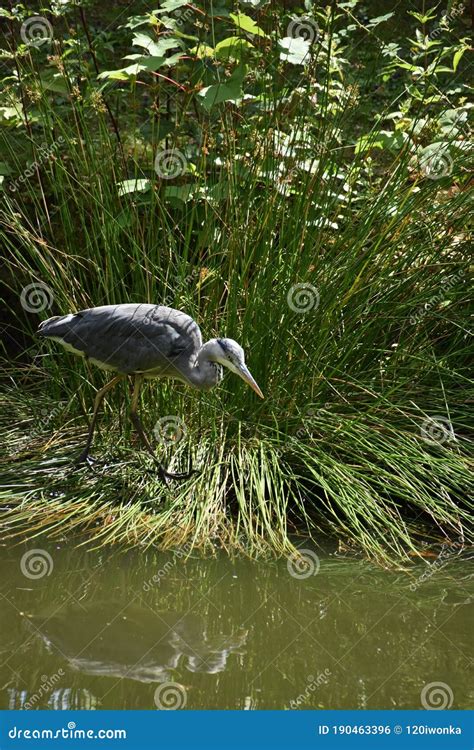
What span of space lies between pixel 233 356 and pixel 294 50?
4.51 feet

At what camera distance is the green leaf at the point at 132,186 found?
4.19 m

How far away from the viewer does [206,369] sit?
3.91 metres

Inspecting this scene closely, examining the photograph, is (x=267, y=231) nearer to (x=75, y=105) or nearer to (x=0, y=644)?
(x=75, y=105)

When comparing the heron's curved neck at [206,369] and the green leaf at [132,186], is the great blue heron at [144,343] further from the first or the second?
the green leaf at [132,186]

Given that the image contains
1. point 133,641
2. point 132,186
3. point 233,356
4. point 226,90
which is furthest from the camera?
point 132,186

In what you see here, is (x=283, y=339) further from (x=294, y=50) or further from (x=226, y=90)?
(x=294, y=50)

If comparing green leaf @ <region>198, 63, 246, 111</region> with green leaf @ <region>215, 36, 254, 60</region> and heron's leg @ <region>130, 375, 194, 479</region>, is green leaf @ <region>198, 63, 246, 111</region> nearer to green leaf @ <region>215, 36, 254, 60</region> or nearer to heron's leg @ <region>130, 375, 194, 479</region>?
green leaf @ <region>215, 36, 254, 60</region>

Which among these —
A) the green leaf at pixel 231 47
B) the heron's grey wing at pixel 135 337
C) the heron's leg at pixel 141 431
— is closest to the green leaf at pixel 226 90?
the green leaf at pixel 231 47

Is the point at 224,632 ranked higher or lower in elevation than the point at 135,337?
lower

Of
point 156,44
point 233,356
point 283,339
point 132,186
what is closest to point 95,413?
point 233,356

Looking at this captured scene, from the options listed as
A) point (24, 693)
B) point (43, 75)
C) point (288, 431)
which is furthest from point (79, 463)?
point (43, 75)

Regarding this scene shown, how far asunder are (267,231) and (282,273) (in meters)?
0.20

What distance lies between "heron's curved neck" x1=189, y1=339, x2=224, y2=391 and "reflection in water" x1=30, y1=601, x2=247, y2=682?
40.2 inches

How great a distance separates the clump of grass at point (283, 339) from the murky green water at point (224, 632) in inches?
10.3
